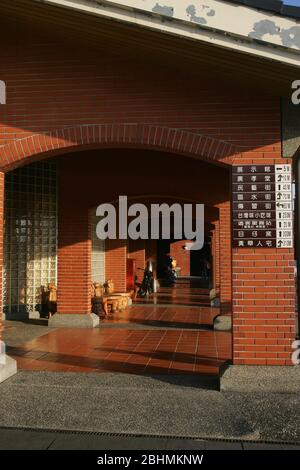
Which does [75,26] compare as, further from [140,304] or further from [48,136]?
[140,304]

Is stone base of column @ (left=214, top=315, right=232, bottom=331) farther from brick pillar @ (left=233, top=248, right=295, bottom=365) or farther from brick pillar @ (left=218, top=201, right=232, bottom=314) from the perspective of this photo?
brick pillar @ (left=233, top=248, right=295, bottom=365)

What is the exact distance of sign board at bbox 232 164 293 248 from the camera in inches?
217

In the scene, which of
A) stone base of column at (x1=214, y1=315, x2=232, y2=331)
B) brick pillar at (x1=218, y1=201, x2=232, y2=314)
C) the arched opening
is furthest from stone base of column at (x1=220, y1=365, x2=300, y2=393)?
brick pillar at (x1=218, y1=201, x2=232, y2=314)

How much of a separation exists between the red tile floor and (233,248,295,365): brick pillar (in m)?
1.07

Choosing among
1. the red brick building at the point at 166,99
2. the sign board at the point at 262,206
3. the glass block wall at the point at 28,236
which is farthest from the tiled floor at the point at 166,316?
the sign board at the point at 262,206

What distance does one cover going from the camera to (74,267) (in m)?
10.0

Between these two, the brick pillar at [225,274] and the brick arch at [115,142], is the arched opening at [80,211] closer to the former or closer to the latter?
the brick pillar at [225,274]

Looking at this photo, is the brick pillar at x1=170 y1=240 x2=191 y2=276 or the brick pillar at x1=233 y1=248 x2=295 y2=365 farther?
the brick pillar at x1=170 y1=240 x2=191 y2=276

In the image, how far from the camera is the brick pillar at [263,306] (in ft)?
17.9

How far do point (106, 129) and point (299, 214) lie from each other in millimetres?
2626

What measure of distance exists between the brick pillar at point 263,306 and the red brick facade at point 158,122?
12 millimetres

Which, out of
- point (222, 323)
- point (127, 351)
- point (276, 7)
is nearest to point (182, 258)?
point (222, 323)
